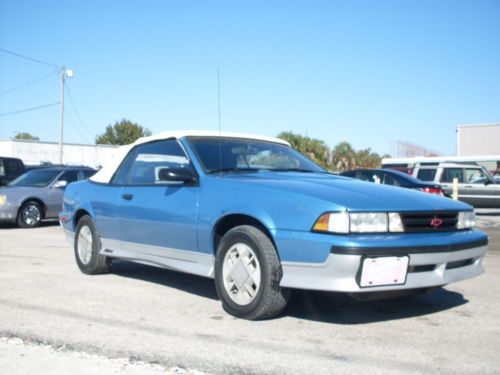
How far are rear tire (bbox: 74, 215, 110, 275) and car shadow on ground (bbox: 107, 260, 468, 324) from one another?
74cm

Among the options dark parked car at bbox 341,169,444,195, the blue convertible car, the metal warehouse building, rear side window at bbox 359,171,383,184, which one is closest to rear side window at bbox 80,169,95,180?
dark parked car at bbox 341,169,444,195

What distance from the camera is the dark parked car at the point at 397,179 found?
43.7 ft

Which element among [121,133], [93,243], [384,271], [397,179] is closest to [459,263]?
[384,271]

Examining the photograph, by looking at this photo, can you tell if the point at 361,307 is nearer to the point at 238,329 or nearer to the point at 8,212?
the point at 238,329

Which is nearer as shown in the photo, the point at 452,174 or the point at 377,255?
the point at 377,255

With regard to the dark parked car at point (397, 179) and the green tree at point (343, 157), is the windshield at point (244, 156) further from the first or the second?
the green tree at point (343, 157)

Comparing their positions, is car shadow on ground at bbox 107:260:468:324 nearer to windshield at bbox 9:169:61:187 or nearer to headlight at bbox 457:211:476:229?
headlight at bbox 457:211:476:229

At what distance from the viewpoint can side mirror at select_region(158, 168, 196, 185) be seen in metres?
5.22

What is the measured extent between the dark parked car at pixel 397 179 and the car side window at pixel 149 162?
8323 millimetres

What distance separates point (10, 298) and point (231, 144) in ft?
7.99

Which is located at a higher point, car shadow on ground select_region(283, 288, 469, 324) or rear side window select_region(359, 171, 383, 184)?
rear side window select_region(359, 171, 383, 184)

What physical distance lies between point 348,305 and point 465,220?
3.99 ft

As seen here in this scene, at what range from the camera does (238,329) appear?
442 cm

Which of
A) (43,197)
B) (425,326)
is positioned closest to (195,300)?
(425,326)
